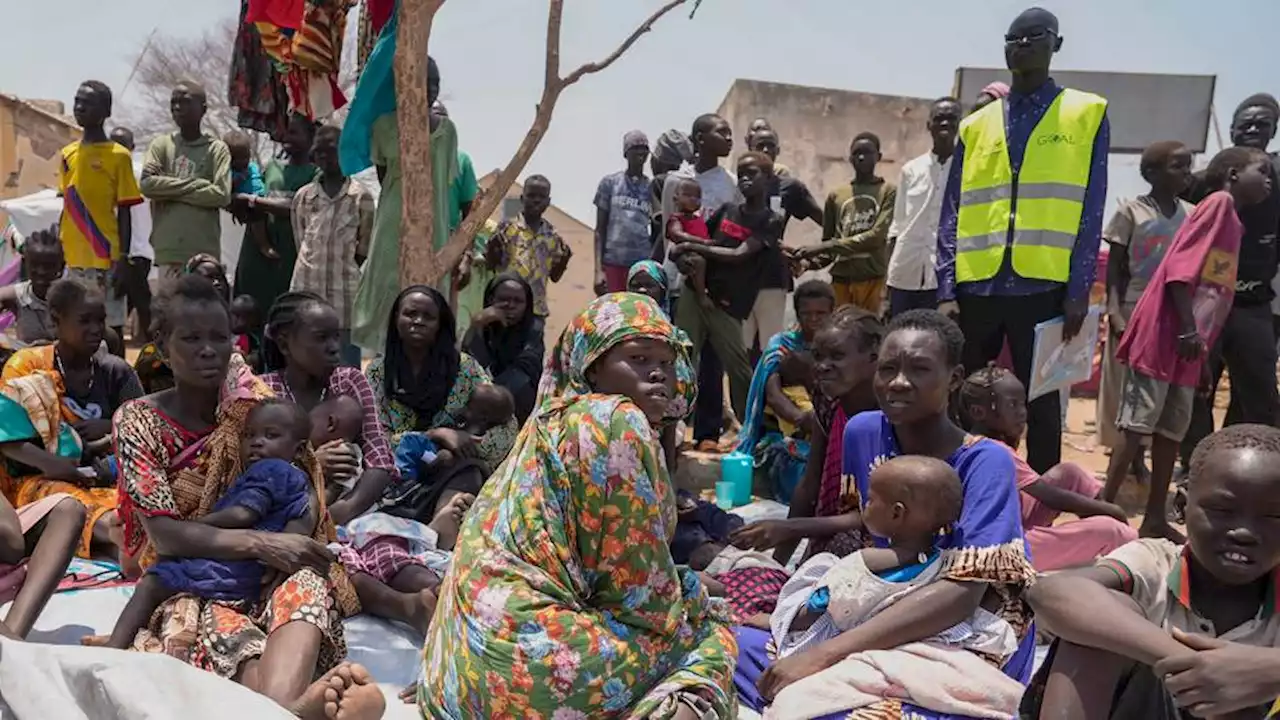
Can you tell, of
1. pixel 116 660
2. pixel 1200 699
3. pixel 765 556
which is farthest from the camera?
pixel 765 556

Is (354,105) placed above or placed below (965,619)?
above

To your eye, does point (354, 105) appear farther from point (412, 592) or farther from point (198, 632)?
point (198, 632)

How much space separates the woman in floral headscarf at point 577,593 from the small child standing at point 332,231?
414 centimetres

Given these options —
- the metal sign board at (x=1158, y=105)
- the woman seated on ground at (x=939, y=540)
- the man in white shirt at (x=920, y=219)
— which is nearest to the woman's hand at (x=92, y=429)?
the woman seated on ground at (x=939, y=540)

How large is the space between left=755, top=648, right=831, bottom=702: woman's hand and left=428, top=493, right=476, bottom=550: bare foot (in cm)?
163

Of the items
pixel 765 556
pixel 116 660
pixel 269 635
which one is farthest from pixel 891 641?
pixel 116 660

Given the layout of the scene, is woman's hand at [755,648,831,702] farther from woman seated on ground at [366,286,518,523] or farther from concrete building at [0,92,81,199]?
concrete building at [0,92,81,199]

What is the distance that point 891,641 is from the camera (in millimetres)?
2572

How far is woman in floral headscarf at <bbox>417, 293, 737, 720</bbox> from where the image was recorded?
2.24m

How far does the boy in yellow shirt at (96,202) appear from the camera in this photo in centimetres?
717

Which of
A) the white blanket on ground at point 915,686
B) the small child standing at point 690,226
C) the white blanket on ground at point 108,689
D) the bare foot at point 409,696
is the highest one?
the small child standing at point 690,226

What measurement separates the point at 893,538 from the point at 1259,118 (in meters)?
4.57

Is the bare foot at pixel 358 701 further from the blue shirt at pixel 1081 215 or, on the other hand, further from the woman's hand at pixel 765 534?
the blue shirt at pixel 1081 215

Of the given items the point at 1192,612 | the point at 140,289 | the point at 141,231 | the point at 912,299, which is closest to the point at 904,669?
the point at 1192,612
